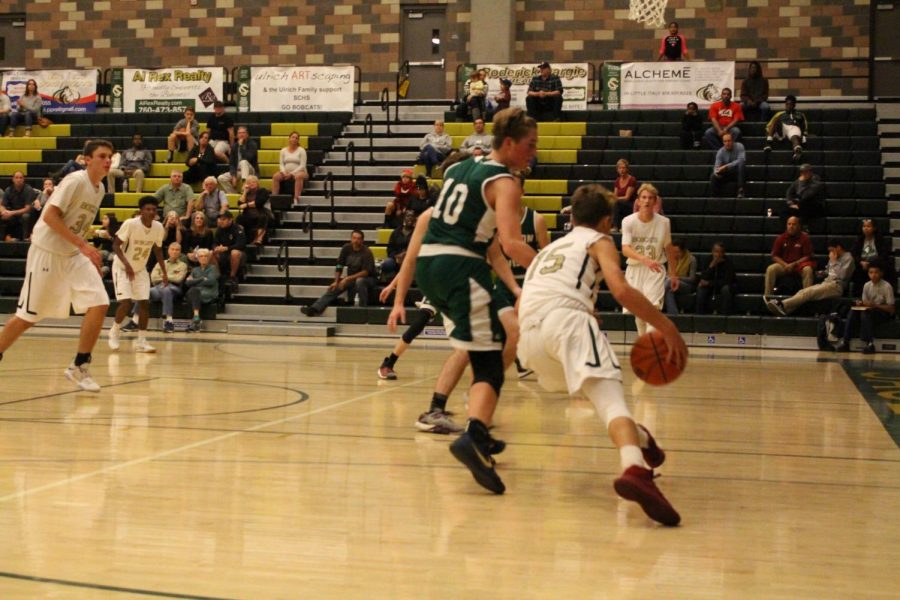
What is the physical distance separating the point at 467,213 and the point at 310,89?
16578 millimetres

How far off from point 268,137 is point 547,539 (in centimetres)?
1757

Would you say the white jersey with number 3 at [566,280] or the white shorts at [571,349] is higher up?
the white jersey with number 3 at [566,280]

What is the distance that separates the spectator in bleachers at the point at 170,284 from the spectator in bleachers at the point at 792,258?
26.5 feet

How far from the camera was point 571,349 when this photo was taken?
4.53 metres

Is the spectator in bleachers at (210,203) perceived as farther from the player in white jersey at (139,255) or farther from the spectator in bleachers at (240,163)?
the player in white jersey at (139,255)

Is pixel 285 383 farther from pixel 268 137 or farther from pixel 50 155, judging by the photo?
pixel 50 155

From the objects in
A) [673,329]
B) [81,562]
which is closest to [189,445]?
[81,562]

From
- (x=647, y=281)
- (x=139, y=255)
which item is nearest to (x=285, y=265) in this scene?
(x=139, y=255)

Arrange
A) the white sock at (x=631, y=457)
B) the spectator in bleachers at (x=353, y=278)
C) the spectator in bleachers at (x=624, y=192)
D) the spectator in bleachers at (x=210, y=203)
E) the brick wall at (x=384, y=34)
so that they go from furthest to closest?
the brick wall at (x=384, y=34) < the spectator in bleachers at (x=210, y=203) < the spectator in bleachers at (x=624, y=192) < the spectator in bleachers at (x=353, y=278) < the white sock at (x=631, y=457)

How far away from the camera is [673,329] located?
445 centimetres

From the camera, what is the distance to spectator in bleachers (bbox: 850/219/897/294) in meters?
14.8

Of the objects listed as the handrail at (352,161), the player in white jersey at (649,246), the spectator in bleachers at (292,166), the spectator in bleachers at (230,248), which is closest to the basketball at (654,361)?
the player in white jersey at (649,246)

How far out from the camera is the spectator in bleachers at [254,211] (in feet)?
57.8

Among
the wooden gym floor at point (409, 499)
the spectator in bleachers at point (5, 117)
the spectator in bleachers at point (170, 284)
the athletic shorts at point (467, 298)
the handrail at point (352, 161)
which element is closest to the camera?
the wooden gym floor at point (409, 499)
